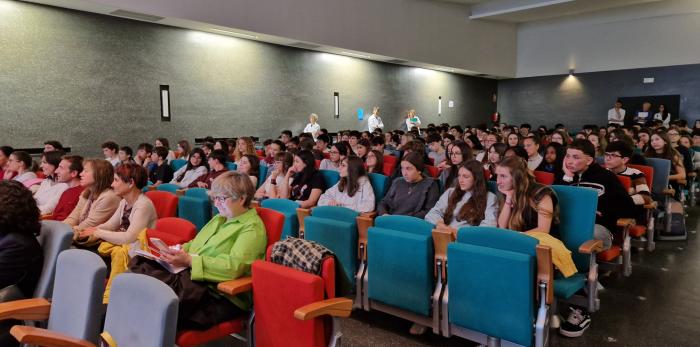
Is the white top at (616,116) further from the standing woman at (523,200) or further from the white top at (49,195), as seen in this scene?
the white top at (49,195)

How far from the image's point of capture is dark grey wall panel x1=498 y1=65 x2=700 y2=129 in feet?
47.1

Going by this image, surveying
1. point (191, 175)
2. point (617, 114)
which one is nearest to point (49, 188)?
point (191, 175)

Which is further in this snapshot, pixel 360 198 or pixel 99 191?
pixel 360 198

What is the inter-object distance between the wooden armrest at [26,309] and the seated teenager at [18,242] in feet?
0.70

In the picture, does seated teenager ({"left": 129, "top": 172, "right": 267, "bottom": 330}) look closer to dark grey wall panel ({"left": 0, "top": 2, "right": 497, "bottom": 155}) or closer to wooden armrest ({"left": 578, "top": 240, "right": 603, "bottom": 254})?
wooden armrest ({"left": 578, "top": 240, "right": 603, "bottom": 254})

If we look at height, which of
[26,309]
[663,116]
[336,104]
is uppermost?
[336,104]

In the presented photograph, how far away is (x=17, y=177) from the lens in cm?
536

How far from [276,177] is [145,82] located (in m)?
5.23

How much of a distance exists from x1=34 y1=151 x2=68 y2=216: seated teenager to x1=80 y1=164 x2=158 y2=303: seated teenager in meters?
0.90

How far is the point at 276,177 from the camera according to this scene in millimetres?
5426

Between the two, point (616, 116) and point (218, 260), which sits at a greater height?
point (616, 116)

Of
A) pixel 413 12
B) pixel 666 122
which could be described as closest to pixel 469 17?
pixel 413 12

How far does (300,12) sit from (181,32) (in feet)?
8.55

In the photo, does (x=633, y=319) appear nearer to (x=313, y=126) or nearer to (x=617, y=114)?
(x=313, y=126)
